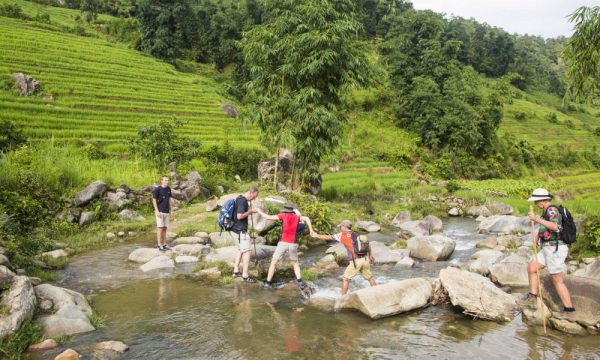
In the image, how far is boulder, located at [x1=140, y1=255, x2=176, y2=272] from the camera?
12.6m

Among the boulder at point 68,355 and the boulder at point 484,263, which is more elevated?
the boulder at point 484,263

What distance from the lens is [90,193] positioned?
18547mm

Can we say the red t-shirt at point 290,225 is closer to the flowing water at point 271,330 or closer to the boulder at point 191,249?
the flowing water at point 271,330

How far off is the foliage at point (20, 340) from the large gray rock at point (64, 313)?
21 centimetres

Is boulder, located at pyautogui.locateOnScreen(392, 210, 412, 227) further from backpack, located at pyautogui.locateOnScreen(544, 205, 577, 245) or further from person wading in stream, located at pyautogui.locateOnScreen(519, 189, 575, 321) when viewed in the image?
backpack, located at pyautogui.locateOnScreen(544, 205, 577, 245)

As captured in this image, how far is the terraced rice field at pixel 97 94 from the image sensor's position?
3344 centimetres

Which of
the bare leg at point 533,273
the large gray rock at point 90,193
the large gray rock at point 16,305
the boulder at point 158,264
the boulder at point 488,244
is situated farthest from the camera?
the large gray rock at point 90,193

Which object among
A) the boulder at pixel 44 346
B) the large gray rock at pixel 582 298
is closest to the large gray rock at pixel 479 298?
the large gray rock at pixel 582 298

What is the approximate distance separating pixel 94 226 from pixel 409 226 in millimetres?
14830

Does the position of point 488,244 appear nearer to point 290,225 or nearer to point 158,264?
point 290,225

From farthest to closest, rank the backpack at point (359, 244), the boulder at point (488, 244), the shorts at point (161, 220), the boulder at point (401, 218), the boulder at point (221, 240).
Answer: the boulder at point (401, 218) → the boulder at point (488, 244) → the boulder at point (221, 240) → the shorts at point (161, 220) → the backpack at point (359, 244)

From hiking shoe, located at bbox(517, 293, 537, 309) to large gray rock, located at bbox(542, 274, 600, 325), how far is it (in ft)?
0.98

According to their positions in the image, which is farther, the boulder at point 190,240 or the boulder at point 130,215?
the boulder at point 130,215

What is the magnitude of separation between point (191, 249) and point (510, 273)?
1010cm
